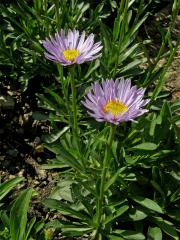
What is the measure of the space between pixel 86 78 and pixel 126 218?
3.74 ft

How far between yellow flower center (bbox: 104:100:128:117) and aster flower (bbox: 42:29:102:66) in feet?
0.79

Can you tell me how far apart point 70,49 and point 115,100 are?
499 mm

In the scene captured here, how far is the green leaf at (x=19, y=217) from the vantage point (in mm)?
2498

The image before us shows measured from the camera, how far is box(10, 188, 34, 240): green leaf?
8.20ft

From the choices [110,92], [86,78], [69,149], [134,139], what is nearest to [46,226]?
[69,149]

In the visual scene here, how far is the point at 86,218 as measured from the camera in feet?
8.98

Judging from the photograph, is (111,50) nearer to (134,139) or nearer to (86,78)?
(86,78)

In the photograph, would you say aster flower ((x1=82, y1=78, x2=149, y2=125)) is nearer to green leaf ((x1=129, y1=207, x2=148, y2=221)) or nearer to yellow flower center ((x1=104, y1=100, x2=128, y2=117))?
yellow flower center ((x1=104, y1=100, x2=128, y2=117))

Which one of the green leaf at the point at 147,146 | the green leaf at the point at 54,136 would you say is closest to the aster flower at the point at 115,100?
the green leaf at the point at 147,146

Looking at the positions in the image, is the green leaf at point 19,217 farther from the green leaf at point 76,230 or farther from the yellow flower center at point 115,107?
the yellow flower center at point 115,107

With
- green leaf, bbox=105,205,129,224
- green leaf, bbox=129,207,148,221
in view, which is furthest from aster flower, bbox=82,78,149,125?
green leaf, bbox=129,207,148,221

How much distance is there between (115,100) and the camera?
7.35 ft

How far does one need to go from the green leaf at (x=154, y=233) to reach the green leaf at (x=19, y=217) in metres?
0.72

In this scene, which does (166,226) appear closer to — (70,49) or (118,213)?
(118,213)
